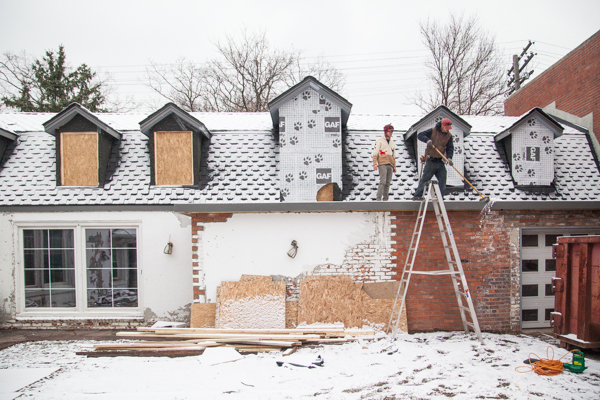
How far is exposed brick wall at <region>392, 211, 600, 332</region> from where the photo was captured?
6898 millimetres

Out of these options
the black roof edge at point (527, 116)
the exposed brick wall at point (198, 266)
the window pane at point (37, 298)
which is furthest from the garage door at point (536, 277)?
the window pane at point (37, 298)

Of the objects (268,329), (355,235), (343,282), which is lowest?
(268,329)

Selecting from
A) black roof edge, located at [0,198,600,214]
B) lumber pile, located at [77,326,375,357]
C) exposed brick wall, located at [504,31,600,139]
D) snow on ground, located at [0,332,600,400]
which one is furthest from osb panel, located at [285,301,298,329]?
exposed brick wall, located at [504,31,600,139]

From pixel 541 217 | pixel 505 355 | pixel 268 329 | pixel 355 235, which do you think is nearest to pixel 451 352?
pixel 505 355

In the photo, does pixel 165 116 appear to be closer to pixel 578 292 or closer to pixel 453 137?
pixel 453 137

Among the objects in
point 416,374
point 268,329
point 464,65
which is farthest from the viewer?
point 464,65

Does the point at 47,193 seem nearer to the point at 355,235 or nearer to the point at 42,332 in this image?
the point at 42,332

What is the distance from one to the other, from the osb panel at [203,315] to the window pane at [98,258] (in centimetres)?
277

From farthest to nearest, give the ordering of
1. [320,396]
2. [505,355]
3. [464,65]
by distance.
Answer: [464,65] < [505,355] < [320,396]

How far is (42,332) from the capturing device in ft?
25.2

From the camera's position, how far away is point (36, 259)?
321 inches

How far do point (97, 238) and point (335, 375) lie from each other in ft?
21.0

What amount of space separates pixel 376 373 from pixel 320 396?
3.45ft

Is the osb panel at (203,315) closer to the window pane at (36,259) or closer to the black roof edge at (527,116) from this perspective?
the window pane at (36,259)
